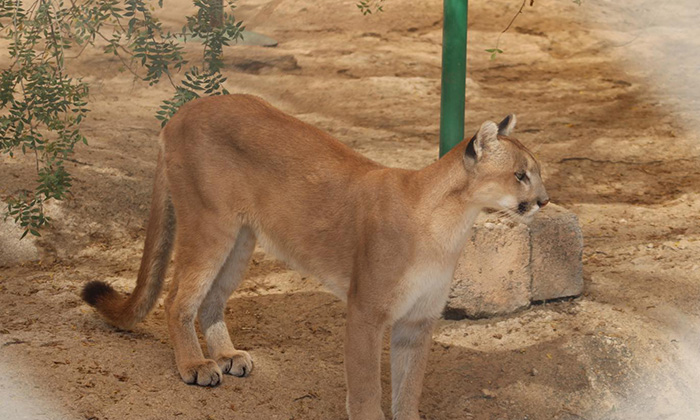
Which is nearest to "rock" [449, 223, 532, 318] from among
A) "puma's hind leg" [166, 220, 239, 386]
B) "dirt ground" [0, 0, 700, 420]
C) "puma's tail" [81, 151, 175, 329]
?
"dirt ground" [0, 0, 700, 420]

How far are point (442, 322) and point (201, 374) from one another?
1.41 m

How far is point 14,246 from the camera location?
5.56m

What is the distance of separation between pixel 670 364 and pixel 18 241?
3.92 meters

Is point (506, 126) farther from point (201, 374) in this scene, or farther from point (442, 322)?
point (201, 374)

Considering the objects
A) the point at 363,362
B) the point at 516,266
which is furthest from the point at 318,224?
the point at 516,266

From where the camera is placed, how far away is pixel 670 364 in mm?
4348

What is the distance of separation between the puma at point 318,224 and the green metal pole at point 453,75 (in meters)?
0.86

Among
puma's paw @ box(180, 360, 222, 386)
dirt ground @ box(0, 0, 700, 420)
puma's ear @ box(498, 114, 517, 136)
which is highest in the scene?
puma's ear @ box(498, 114, 517, 136)

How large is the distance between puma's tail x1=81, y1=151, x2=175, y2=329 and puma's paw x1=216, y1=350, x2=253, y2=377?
466 millimetres

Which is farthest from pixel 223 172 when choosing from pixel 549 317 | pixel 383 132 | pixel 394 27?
pixel 394 27

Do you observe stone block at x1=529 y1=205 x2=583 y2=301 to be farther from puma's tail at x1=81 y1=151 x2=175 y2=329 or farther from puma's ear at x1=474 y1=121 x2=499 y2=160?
puma's tail at x1=81 y1=151 x2=175 y2=329

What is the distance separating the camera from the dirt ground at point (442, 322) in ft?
13.4

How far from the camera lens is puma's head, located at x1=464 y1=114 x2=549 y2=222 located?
138 inches

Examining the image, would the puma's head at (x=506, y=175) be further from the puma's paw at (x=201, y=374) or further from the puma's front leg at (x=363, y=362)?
the puma's paw at (x=201, y=374)
